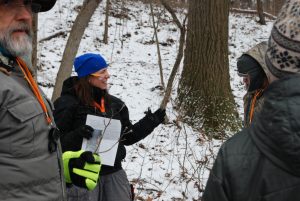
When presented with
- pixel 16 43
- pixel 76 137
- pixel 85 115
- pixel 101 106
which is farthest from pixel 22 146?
pixel 101 106

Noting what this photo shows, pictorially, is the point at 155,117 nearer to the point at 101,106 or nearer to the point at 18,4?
the point at 101,106

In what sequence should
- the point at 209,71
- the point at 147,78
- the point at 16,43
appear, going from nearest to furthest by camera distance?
the point at 16,43 < the point at 209,71 < the point at 147,78

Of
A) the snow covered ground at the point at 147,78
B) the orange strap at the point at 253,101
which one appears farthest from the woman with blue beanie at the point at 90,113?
the snow covered ground at the point at 147,78

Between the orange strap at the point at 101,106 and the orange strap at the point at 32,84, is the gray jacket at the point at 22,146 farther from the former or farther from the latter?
the orange strap at the point at 101,106

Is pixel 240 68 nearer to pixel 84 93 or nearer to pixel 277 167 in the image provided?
pixel 84 93

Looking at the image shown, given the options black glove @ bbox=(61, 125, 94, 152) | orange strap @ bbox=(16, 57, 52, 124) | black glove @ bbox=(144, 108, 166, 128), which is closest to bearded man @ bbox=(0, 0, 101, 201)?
orange strap @ bbox=(16, 57, 52, 124)

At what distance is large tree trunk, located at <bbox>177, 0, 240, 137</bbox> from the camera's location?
767 centimetres

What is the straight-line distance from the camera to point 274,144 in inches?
53.4

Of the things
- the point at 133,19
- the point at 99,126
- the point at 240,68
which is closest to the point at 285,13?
the point at 240,68

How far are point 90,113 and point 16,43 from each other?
144 cm

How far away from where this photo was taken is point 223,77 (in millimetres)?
7852

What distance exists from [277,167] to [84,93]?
2.35m

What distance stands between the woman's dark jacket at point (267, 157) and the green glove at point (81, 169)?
52.1 inches

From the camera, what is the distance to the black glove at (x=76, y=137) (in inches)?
126
